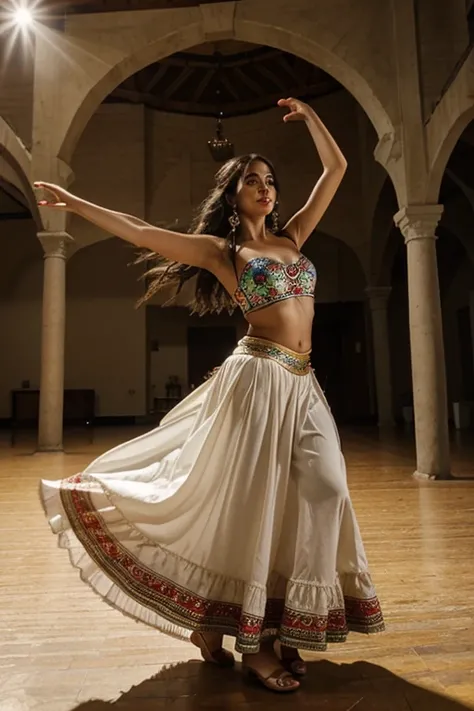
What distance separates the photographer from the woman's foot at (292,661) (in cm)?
169

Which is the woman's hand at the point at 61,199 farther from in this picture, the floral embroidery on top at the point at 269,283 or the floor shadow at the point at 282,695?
the floor shadow at the point at 282,695

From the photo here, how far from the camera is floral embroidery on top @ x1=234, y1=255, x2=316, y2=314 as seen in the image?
1802 mm

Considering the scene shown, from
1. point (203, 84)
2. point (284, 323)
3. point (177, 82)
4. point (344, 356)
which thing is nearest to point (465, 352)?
→ point (344, 356)

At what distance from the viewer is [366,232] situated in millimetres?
12422

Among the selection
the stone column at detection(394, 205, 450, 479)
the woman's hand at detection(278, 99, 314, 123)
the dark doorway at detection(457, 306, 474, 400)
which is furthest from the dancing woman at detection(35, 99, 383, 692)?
the dark doorway at detection(457, 306, 474, 400)

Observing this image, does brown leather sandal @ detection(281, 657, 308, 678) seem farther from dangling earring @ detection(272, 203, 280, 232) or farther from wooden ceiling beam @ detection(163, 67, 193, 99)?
wooden ceiling beam @ detection(163, 67, 193, 99)

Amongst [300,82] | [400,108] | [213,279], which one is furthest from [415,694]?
[300,82]

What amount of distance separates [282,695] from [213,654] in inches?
11.2

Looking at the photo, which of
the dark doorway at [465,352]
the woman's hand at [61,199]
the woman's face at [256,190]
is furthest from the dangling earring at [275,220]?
the dark doorway at [465,352]

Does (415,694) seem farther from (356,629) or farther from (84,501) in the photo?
(84,501)

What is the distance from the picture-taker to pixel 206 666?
5.92 feet

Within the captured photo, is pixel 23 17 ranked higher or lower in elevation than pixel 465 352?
higher

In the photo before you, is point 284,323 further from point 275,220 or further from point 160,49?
point 160,49

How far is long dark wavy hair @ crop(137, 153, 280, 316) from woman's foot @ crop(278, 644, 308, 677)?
3.91 ft
